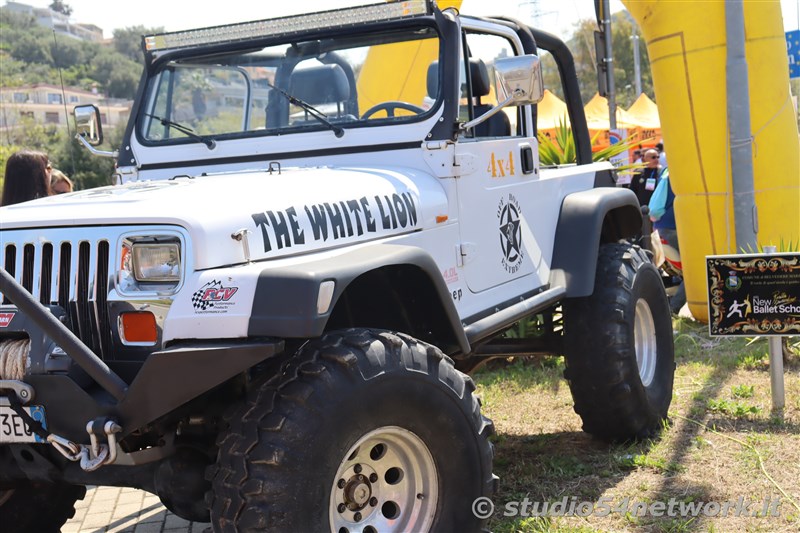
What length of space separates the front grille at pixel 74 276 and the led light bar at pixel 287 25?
5.86 ft

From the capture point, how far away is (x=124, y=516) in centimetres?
471

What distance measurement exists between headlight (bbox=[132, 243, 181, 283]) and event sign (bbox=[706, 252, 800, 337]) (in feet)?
11.8

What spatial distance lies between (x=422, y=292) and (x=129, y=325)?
3.60 feet

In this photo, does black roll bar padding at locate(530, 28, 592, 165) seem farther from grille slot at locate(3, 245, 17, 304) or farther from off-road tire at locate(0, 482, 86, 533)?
off-road tire at locate(0, 482, 86, 533)

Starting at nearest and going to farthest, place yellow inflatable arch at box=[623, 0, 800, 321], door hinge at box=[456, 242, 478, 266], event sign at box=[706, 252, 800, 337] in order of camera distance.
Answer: door hinge at box=[456, 242, 478, 266] → event sign at box=[706, 252, 800, 337] → yellow inflatable arch at box=[623, 0, 800, 321]

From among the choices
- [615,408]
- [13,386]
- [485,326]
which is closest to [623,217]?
[615,408]

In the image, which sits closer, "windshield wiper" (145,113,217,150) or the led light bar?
the led light bar

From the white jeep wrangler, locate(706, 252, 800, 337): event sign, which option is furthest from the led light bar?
locate(706, 252, 800, 337): event sign

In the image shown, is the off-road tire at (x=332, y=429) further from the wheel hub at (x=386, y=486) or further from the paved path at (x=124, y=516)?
the paved path at (x=124, y=516)

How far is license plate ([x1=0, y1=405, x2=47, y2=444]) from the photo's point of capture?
9.34 ft

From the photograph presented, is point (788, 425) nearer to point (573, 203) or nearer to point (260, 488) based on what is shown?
point (573, 203)

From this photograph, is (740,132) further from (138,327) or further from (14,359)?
(14,359)

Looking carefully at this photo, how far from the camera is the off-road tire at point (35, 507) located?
380 centimetres

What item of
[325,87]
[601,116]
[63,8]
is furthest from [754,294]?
[63,8]
